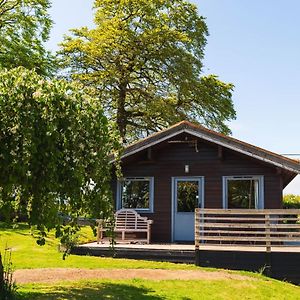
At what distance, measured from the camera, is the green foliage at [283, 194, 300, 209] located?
86.2 ft

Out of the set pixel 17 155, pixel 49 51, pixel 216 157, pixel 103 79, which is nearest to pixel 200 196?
pixel 216 157

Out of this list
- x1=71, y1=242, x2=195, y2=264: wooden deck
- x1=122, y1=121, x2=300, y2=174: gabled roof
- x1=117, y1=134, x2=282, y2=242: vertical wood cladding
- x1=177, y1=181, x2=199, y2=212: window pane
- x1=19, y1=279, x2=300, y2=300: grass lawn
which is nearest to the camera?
x1=19, y1=279, x2=300, y2=300: grass lawn

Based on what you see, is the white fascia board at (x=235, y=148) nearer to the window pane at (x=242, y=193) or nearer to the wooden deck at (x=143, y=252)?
the window pane at (x=242, y=193)

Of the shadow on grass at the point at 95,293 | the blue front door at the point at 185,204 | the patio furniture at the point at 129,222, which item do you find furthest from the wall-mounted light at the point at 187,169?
the shadow on grass at the point at 95,293

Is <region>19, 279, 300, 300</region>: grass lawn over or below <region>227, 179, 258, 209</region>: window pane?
below

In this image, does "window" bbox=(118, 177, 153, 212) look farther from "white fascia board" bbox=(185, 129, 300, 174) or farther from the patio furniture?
"white fascia board" bbox=(185, 129, 300, 174)

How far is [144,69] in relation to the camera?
3062 cm

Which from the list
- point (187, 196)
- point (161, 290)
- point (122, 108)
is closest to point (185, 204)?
point (187, 196)

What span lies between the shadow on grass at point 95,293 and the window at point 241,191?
6969mm

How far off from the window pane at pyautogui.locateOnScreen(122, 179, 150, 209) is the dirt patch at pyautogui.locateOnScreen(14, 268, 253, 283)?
5.14m

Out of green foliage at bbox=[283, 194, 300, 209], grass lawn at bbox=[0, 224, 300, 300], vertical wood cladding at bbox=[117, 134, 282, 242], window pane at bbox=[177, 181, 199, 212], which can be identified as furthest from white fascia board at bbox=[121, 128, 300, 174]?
green foliage at bbox=[283, 194, 300, 209]

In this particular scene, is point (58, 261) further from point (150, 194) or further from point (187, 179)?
point (187, 179)

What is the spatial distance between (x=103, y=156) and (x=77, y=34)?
26421 millimetres

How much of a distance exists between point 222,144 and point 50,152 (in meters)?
8.45
